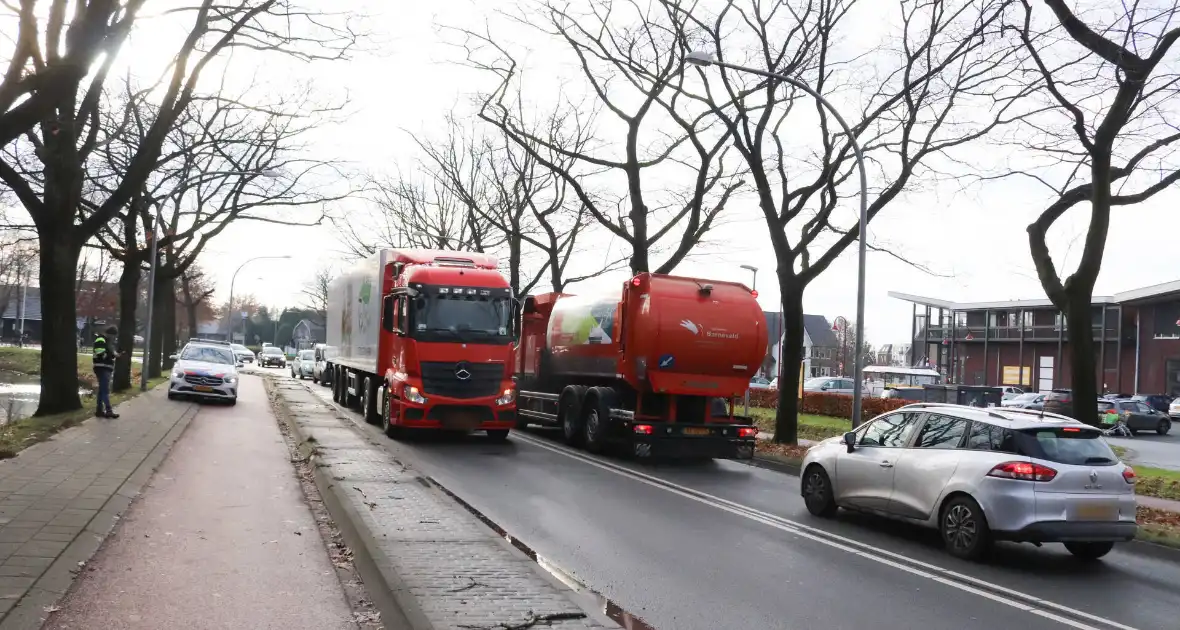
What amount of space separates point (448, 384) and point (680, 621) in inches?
471

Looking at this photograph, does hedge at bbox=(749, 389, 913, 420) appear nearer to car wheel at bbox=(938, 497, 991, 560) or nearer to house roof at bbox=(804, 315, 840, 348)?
car wheel at bbox=(938, 497, 991, 560)

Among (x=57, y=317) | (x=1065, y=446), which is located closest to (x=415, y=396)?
(x=57, y=317)

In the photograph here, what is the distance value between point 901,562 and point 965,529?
79 cm

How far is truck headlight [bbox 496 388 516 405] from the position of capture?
18.2m

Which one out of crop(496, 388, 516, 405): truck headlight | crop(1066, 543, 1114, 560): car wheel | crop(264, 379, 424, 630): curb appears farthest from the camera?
crop(496, 388, 516, 405): truck headlight

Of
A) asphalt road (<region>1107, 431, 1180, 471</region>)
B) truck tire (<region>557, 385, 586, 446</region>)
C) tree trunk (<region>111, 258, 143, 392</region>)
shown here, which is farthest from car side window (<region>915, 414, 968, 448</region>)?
tree trunk (<region>111, 258, 143, 392</region>)

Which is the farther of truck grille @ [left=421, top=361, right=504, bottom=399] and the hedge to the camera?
the hedge

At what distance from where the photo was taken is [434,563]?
282 inches

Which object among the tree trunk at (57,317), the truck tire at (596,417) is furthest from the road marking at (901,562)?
the tree trunk at (57,317)

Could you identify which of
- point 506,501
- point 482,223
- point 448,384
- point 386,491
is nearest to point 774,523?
point 506,501

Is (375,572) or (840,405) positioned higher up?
(840,405)

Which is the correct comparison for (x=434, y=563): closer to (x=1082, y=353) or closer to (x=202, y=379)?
(x=1082, y=353)

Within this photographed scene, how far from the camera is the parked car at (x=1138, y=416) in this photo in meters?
36.6

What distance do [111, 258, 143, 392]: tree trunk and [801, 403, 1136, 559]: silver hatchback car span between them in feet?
76.7
